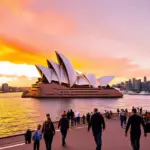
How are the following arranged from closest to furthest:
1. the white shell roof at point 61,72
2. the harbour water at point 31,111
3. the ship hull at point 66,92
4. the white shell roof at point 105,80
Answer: the harbour water at point 31,111 < the white shell roof at point 61,72 < the ship hull at point 66,92 < the white shell roof at point 105,80

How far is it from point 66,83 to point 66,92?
16.2 ft

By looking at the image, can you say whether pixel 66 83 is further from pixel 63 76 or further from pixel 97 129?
pixel 97 129

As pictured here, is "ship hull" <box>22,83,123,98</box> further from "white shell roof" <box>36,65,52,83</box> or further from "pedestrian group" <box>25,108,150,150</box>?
"pedestrian group" <box>25,108,150,150</box>

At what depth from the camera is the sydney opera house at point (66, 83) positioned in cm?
8269

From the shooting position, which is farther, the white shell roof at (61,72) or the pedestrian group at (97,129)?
the white shell roof at (61,72)

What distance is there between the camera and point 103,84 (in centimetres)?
10625

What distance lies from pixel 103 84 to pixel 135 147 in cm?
10140

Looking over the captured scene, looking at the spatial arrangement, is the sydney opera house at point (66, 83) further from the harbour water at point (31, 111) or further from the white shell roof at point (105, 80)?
the harbour water at point (31, 111)

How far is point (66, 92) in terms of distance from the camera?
318ft

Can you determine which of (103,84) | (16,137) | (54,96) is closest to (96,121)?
(16,137)

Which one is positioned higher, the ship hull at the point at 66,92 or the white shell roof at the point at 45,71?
the white shell roof at the point at 45,71

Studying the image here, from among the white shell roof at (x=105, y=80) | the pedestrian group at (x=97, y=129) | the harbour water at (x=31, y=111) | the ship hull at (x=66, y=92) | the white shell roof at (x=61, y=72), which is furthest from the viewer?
the white shell roof at (x=105, y=80)

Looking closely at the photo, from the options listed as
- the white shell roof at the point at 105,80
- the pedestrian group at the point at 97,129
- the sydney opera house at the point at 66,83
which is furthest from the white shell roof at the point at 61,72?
the pedestrian group at the point at 97,129

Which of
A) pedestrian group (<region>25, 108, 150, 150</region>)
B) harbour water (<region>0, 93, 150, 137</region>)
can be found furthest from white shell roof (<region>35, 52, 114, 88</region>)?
pedestrian group (<region>25, 108, 150, 150</region>)
